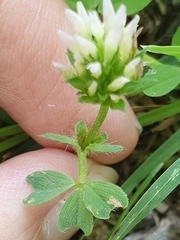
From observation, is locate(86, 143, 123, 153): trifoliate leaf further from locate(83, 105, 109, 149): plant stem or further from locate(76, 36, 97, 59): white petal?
locate(76, 36, 97, 59): white petal

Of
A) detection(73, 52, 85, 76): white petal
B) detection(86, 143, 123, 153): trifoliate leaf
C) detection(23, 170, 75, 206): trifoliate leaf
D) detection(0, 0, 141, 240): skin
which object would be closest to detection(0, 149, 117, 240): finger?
detection(0, 0, 141, 240): skin

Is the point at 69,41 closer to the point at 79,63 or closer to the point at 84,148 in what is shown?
the point at 79,63

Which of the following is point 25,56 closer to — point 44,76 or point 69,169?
point 44,76

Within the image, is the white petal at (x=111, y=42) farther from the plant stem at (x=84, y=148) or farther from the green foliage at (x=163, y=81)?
the green foliage at (x=163, y=81)

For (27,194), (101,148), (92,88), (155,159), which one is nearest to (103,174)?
(155,159)

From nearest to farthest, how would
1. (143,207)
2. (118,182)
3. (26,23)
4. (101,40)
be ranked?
(101,40), (143,207), (26,23), (118,182)

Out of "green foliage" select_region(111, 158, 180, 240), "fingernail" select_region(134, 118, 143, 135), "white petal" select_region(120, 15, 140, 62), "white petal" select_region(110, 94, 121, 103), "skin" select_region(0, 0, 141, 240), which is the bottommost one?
"fingernail" select_region(134, 118, 143, 135)

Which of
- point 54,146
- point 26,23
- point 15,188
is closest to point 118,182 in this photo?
point 54,146
